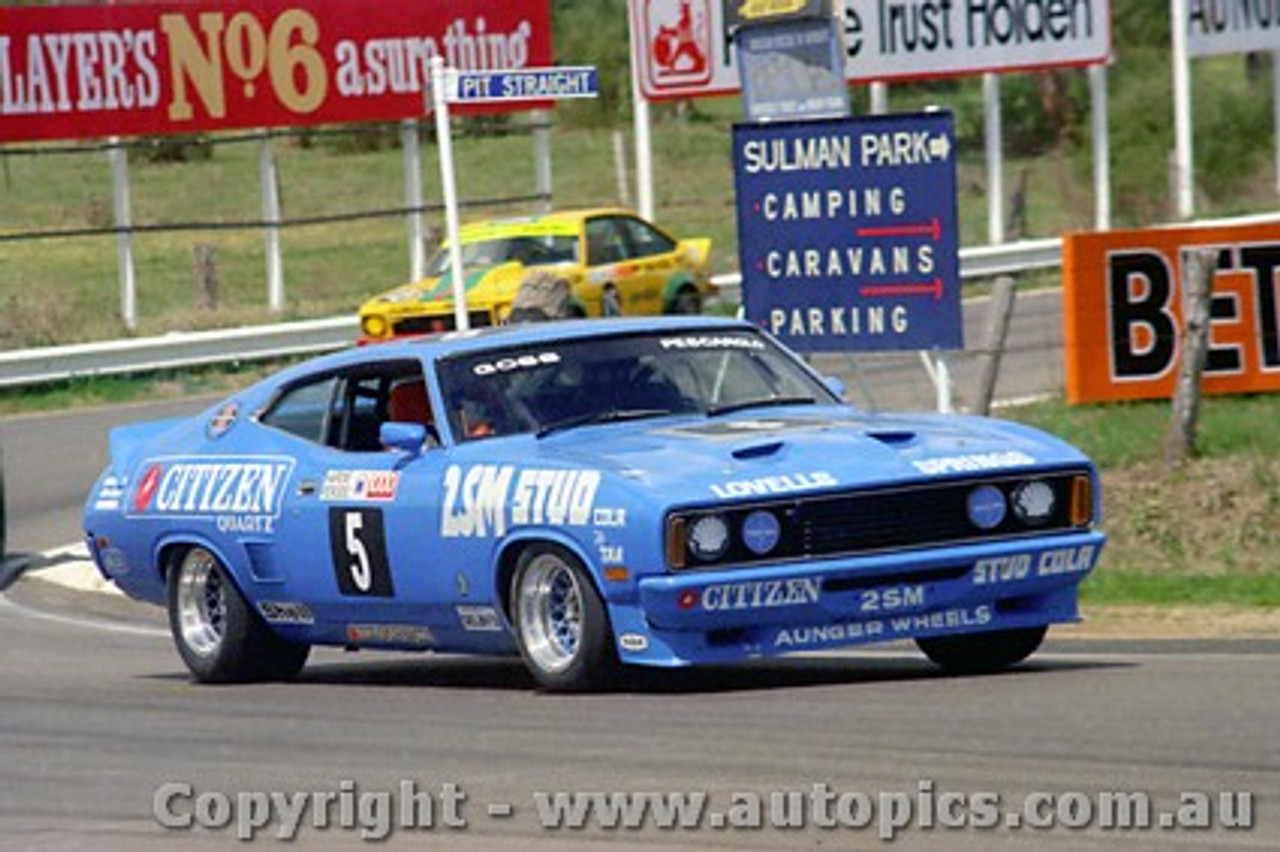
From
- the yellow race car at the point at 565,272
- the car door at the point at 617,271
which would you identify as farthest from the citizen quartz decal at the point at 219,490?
the car door at the point at 617,271

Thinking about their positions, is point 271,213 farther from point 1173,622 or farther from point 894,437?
point 894,437

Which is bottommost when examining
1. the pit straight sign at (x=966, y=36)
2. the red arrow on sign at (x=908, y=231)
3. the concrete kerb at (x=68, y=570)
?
the concrete kerb at (x=68, y=570)

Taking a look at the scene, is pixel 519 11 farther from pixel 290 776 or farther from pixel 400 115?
pixel 290 776

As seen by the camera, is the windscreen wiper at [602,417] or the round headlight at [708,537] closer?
the round headlight at [708,537]

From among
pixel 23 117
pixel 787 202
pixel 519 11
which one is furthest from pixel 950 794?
pixel 519 11

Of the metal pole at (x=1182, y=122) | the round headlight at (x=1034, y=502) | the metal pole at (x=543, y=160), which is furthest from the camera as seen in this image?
the metal pole at (x=1182, y=122)

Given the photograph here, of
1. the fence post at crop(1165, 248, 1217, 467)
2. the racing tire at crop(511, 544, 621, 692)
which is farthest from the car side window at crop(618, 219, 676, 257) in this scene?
the racing tire at crop(511, 544, 621, 692)

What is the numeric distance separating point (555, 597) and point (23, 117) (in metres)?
22.3

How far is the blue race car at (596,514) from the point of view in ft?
35.7

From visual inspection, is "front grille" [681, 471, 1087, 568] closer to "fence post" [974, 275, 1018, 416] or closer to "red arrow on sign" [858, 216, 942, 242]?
"red arrow on sign" [858, 216, 942, 242]

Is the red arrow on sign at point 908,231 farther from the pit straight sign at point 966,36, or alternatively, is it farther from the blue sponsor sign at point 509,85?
the pit straight sign at point 966,36

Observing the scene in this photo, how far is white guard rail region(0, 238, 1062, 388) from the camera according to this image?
31297 mm

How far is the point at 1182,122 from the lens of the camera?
134 ft

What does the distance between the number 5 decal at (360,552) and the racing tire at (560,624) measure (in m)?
0.89
